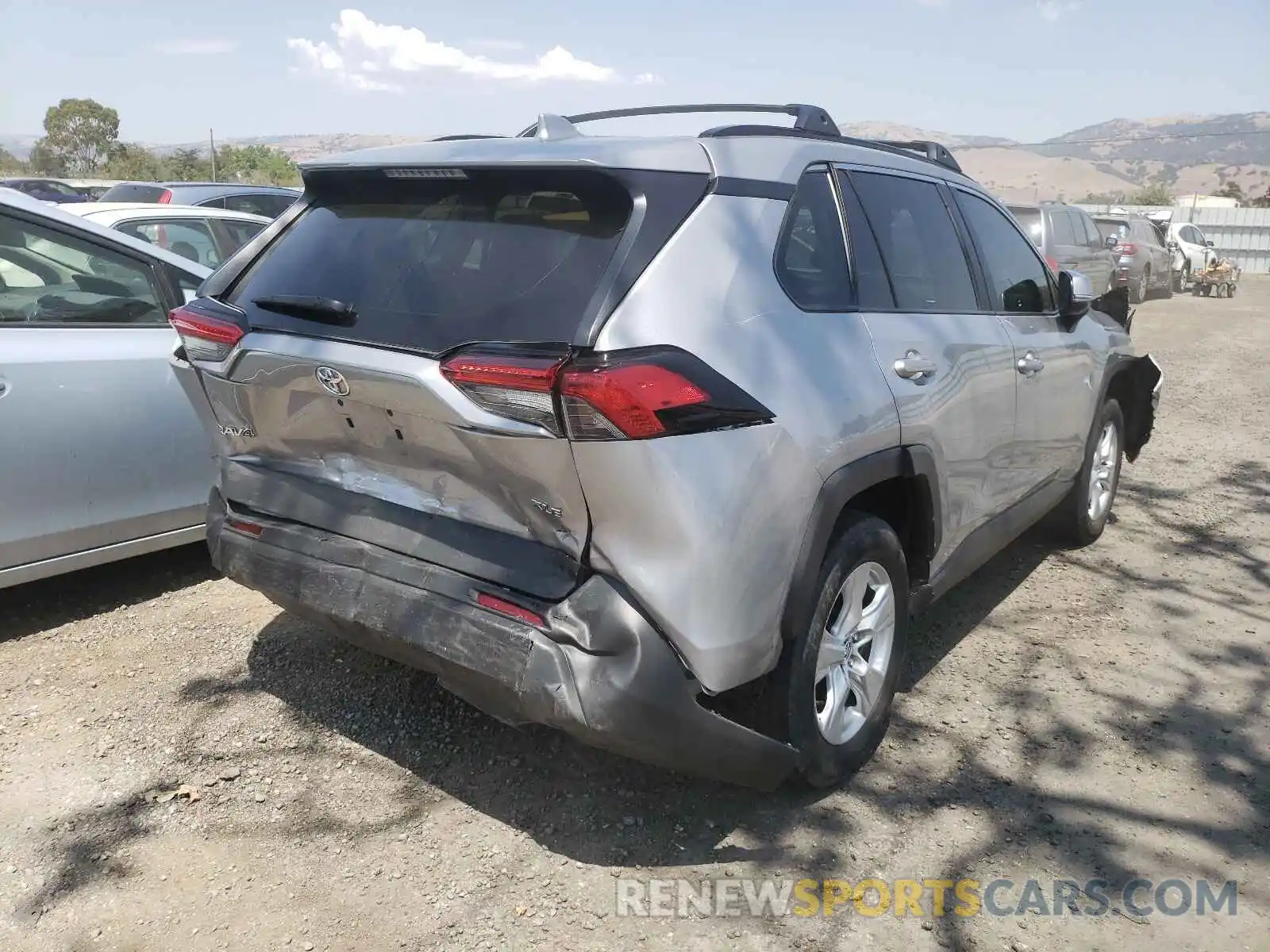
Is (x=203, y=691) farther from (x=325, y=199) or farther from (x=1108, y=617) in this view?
(x=1108, y=617)

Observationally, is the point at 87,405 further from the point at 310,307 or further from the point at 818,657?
the point at 818,657

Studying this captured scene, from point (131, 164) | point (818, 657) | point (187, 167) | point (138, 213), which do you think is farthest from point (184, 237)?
point (131, 164)

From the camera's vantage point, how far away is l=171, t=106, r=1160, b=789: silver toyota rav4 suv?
2420 millimetres

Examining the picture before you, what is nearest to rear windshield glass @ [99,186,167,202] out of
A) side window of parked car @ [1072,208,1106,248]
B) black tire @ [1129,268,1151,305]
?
side window of parked car @ [1072,208,1106,248]

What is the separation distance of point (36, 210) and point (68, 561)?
4.68ft

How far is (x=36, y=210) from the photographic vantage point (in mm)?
4195

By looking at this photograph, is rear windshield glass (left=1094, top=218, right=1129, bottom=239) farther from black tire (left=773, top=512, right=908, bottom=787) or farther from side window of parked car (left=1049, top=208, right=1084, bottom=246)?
black tire (left=773, top=512, right=908, bottom=787)

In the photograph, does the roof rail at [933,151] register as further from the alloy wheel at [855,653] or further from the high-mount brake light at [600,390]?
the high-mount brake light at [600,390]

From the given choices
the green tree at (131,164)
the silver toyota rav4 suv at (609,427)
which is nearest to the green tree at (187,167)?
the green tree at (131,164)

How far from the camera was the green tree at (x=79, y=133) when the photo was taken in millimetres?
54875

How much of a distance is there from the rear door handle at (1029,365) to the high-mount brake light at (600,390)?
2027 mm

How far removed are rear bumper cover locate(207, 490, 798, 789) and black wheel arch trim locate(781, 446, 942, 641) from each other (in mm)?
356

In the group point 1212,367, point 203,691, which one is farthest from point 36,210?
point 1212,367

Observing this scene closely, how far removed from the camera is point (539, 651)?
2453 mm
